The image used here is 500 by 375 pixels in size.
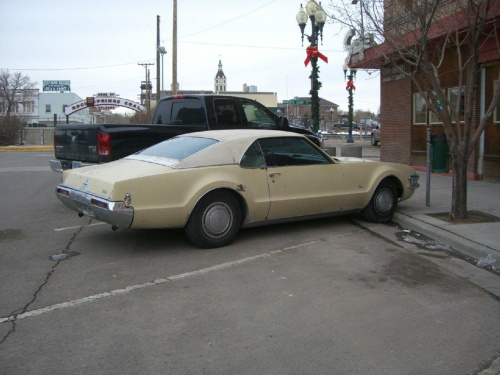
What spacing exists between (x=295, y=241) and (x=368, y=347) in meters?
3.17

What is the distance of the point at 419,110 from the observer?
14.9 m

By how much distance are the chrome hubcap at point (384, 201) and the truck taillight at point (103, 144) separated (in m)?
4.35

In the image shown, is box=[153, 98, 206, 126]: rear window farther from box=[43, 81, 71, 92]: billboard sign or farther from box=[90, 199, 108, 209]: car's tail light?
box=[43, 81, 71, 92]: billboard sign

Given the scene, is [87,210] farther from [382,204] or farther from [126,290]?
[382,204]

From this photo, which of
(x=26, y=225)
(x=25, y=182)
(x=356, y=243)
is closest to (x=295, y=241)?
(x=356, y=243)

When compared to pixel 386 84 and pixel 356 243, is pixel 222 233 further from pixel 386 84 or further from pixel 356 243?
pixel 386 84

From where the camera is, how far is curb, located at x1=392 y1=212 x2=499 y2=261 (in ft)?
19.8

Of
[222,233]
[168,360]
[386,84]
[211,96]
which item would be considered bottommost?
[168,360]

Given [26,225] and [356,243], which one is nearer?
[356,243]

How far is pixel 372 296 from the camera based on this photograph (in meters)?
4.75

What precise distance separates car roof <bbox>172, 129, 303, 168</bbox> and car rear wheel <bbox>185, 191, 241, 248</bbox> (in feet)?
1.41

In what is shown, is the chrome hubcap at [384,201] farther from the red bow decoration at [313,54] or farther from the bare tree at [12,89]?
the bare tree at [12,89]

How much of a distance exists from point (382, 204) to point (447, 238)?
1.43m

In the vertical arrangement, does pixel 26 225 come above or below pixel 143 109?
below
